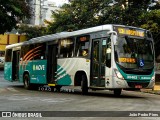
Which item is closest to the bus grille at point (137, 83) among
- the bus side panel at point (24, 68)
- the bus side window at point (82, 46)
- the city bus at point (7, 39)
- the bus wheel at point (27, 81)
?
the bus side window at point (82, 46)

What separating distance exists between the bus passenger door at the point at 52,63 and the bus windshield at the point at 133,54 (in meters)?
5.24

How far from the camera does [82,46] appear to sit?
19078 mm

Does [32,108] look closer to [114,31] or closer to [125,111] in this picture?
[125,111]

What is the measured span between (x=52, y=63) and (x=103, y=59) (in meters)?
4.86

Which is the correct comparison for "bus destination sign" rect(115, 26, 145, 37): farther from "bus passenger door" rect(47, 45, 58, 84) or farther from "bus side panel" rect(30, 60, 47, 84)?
"bus side panel" rect(30, 60, 47, 84)

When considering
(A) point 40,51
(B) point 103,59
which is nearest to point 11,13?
(A) point 40,51

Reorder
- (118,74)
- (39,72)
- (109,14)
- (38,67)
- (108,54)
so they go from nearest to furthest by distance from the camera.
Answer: (118,74), (108,54), (39,72), (38,67), (109,14)

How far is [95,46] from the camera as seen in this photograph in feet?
59.6

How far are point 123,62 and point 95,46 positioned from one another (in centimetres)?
176

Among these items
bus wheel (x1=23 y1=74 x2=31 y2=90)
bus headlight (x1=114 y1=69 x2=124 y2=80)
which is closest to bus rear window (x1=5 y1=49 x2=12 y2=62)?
bus wheel (x1=23 y1=74 x2=31 y2=90)

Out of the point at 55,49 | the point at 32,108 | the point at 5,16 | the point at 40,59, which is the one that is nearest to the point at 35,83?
the point at 40,59

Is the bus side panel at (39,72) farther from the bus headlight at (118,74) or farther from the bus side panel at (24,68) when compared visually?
the bus headlight at (118,74)

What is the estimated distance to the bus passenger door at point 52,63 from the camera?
70.4 ft

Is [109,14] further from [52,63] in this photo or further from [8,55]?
[52,63]
